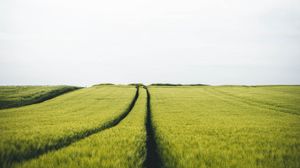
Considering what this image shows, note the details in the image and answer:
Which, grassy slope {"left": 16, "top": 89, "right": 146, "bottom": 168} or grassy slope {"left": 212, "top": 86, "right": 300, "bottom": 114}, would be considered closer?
grassy slope {"left": 16, "top": 89, "right": 146, "bottom": 168}

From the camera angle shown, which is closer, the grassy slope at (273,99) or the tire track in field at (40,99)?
the grassy slope at (273,99)

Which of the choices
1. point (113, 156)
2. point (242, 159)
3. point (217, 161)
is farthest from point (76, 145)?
point (242, 159)

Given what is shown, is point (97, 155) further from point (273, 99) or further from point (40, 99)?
point (40, 99)

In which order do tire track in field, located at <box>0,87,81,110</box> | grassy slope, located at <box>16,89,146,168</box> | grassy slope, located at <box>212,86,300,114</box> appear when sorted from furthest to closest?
tire track in field, located at <box>0,87,81,110</box> → grassy slope, located at <box>212,86,300,114</box> → grassy slope, located at <box>16,89,146,168</box>

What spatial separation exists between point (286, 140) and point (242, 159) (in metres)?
4.04

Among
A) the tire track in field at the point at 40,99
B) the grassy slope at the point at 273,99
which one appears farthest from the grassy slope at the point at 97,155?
the tire track in field at the point at 40,99

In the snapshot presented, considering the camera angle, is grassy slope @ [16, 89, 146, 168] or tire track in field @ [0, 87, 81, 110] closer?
grassy slope @ [16, 89, 146, 168]

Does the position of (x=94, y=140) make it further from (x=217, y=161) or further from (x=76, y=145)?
(x=217, y=161)

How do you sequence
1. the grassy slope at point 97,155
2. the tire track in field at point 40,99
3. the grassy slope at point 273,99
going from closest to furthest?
the grassy slope at point 97,155
the grassy slope at point 273,99
the tire track in field at point 40,99

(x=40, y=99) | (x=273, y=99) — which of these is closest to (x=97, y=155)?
(x=273, y=99)

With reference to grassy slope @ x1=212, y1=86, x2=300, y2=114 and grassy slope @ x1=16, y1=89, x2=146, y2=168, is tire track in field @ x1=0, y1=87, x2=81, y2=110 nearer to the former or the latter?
grassy slope @ x1=16, y1=89, x2=146, y2=168

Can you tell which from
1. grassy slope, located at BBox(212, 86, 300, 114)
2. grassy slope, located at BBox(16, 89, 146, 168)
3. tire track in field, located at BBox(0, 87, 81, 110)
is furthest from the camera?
tire track in field, located at BBox(0, 87, 81, 110)

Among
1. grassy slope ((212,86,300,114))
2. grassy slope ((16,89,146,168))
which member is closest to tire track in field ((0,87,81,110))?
grassy slope ((16,89,146,168))

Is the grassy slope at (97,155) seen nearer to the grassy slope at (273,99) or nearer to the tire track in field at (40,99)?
the grassy slope at (273,99)
